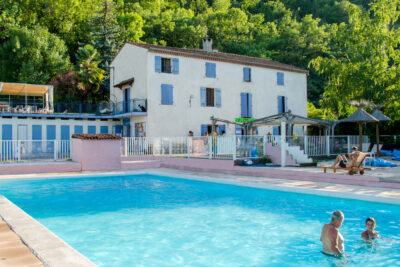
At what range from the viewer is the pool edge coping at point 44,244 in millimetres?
3664

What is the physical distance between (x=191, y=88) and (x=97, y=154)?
10345 mm

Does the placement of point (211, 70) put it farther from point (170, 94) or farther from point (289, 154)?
point (289, 154)

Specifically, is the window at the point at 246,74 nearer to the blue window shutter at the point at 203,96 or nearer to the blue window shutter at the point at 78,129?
the blue window shutter at the point at 203,96

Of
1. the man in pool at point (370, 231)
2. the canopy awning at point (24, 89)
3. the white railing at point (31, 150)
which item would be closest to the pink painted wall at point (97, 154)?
the white railing at point (31, 150)

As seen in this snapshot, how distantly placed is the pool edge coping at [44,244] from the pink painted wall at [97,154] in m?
10.4

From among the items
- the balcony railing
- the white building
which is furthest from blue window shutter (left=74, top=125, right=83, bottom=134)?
the white building

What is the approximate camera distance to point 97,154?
16500 mm

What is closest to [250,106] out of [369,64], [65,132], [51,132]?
[369,64]

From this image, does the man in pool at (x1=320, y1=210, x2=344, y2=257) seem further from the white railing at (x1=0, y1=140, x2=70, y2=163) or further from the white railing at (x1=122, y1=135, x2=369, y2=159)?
the white railing at (x1=0, y1=140, x2=70, y2=163)

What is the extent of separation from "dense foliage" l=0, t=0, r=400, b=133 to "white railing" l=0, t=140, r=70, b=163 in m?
15.5

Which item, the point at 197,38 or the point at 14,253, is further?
the point at 197,38

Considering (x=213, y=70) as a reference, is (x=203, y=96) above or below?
below

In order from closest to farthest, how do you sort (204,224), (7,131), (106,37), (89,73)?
(204,224) → (7,131) → (89,73) → (106,37)

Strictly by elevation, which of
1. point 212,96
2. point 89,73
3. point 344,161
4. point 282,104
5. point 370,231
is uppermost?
point 89,73
